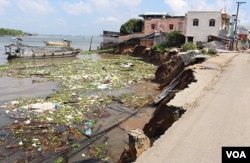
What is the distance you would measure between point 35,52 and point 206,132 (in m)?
37.5

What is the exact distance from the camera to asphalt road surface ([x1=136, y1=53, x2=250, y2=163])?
530 centimetres

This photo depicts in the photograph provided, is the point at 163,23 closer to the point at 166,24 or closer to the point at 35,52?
the point at 166,24

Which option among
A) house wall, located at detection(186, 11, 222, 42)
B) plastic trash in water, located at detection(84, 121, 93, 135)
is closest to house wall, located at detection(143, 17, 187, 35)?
house wall, located at detection(186, 11, 222, 42)

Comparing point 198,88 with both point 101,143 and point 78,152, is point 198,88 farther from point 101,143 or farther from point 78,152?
point 78,152

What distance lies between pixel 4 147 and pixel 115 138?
3.82 m

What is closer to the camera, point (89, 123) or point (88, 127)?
point (88, 127)

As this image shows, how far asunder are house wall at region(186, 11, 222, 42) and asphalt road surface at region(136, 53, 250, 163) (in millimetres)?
29876

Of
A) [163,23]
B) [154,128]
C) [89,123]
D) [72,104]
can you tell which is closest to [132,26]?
[163,23]

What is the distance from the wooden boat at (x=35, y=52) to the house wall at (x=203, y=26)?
1904 centimetres

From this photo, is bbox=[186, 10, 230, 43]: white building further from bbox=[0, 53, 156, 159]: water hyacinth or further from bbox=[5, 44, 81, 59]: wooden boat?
bbox=[5, 44, 81, 59]: wooden boat

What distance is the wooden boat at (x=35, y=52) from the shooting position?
38531 mm

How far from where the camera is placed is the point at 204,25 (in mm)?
38000

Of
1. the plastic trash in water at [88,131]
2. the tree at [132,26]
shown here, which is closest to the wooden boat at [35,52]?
the tree at [132,26]

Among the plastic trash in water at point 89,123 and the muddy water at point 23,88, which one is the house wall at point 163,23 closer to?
the muddy water at point 23,88
